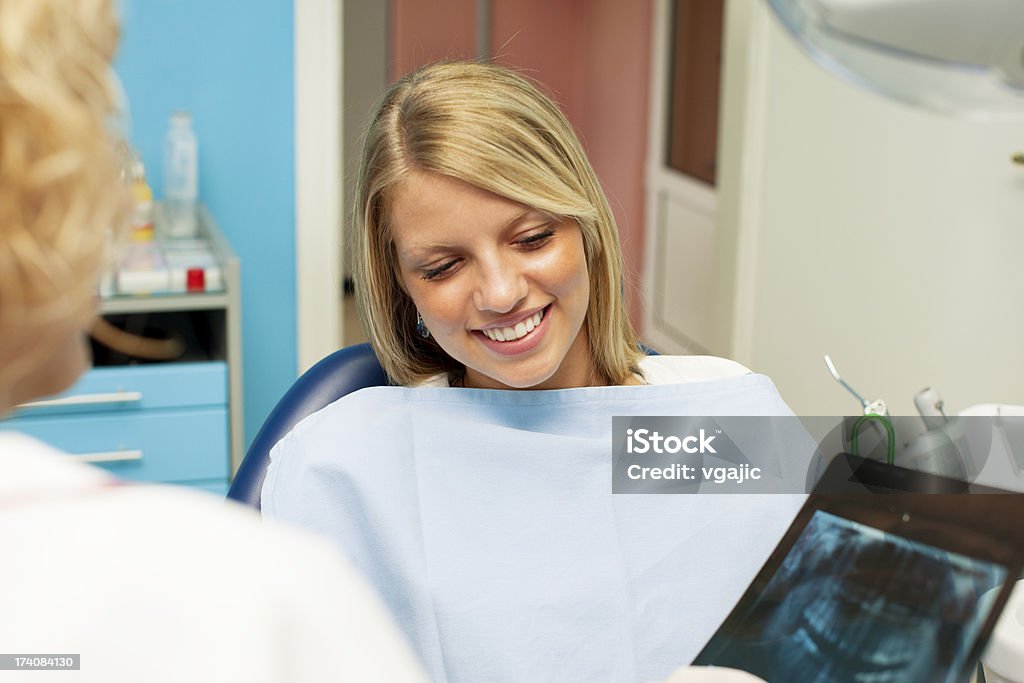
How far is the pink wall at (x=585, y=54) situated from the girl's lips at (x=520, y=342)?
375 cm

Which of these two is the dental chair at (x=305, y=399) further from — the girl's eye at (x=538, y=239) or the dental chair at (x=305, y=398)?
the girl's eye at (x=538, y=239)

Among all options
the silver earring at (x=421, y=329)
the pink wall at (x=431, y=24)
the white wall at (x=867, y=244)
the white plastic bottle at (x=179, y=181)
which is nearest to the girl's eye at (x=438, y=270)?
the silver earring at (x=421, y=329)

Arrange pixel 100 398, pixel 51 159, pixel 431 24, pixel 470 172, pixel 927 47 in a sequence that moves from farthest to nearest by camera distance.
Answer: pixel 431 24, pixel 100 398, pixel 470 172, pixel 927 47, pixel 51 159

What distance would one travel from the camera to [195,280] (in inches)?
107

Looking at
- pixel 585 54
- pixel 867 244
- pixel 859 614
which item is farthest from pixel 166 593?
pixel 585 54

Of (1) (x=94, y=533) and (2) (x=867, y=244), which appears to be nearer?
(1) (x=94, y=533)

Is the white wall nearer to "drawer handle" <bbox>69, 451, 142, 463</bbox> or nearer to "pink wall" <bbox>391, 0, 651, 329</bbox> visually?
"pink wall" <bbox>391, 0, 651, 329</bbox>

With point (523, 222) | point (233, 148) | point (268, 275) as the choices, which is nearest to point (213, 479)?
point (268, 275)

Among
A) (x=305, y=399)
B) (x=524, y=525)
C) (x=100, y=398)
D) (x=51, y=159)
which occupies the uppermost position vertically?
(x=51, y=159)

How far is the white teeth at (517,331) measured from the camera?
146 centimetres

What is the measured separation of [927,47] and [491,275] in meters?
0.84

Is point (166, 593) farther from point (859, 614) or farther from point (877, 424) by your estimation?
point (877, 424)

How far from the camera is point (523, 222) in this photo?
4.68ft

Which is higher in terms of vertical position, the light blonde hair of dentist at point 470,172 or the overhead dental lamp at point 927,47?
the overhead dental lamp at point 927,47
